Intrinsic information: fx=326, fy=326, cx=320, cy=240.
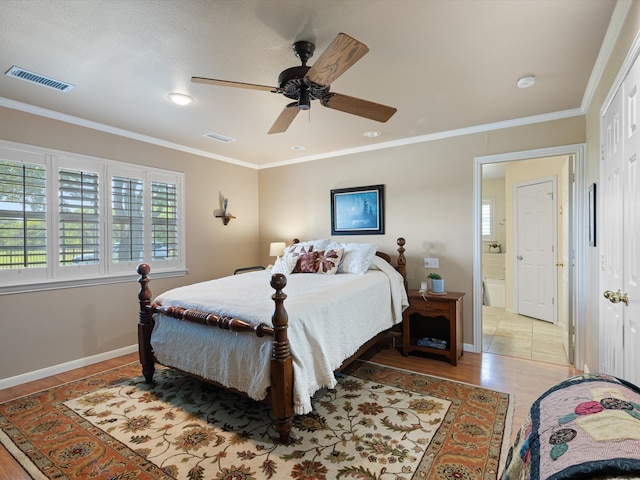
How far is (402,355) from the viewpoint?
3631mm

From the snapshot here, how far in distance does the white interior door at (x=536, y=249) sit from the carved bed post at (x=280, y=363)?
4.47m

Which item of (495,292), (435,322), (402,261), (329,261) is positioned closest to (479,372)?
(435,322)

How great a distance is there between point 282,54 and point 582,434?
2.33m

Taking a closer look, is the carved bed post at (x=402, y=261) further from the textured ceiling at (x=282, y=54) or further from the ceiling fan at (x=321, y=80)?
the ceiling fan at (x=321, y=80)

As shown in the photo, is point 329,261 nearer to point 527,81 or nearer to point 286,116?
point 286,116

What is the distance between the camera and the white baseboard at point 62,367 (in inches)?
115

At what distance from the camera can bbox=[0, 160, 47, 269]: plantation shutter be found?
2.86 metres

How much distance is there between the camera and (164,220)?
4078 millimetres

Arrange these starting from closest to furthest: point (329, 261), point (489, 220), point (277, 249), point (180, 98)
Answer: point (180, 98), point (329, 261), point (277, 249), point (489, 220)

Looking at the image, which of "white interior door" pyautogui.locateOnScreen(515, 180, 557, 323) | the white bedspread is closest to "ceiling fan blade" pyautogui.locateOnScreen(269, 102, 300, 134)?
the white bedspread

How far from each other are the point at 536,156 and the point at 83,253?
4.75 metres

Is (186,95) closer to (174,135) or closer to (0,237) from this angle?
(174,135)

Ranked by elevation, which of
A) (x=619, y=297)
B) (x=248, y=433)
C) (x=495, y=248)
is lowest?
(x=248, y=433)

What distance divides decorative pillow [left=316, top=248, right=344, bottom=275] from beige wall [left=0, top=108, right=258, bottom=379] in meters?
1.80
